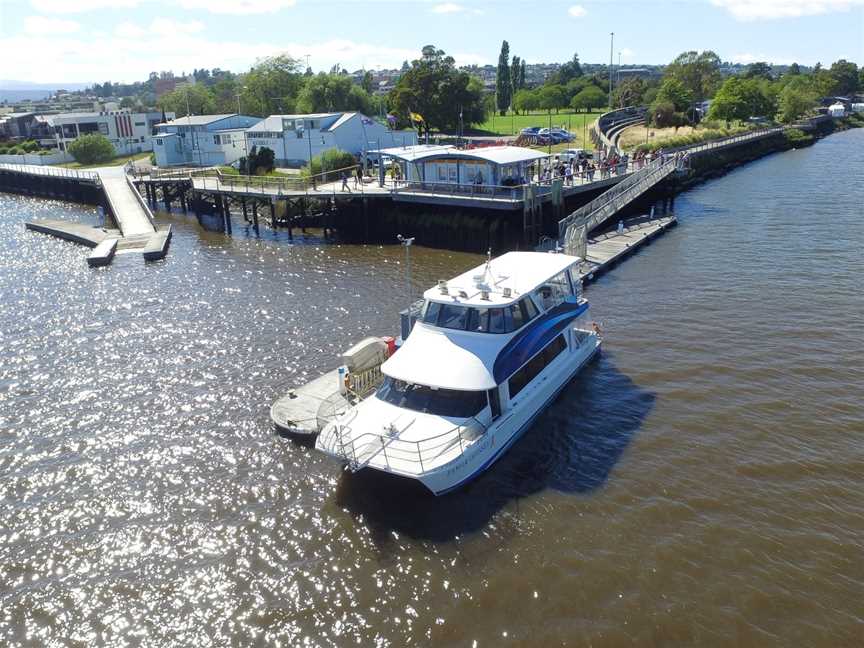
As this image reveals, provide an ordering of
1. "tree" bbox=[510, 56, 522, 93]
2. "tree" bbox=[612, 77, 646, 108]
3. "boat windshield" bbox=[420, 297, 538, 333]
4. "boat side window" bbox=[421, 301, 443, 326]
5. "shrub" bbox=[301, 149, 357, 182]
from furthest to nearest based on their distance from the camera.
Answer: "tree" bbox=[510, 56, 522, 93]
"tree" bbox=[612, 77, 646, 108]
"shrub" bbox=[301, 149, 357, 182]
"boat side window" bbox=[421, 301, 443, 326]
"boat windshield" bbox=[420, 297, 538, 333]

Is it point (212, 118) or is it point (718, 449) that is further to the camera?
point (212, 118)

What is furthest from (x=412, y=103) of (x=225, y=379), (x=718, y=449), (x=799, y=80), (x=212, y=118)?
(x=799, y=80)

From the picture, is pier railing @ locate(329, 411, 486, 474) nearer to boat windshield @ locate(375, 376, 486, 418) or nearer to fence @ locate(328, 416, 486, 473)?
fence @ locate(328, 416, 486, 473)

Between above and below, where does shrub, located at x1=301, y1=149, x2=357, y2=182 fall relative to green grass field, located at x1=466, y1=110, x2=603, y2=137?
below

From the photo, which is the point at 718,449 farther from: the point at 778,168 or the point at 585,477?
the point at 778,168

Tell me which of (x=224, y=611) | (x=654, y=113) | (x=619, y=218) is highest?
(x=654, y=113)

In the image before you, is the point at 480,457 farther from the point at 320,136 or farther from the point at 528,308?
the point at 320,136

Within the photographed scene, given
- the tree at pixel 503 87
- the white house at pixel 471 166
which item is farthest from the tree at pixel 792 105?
the white house at pixel 471 166

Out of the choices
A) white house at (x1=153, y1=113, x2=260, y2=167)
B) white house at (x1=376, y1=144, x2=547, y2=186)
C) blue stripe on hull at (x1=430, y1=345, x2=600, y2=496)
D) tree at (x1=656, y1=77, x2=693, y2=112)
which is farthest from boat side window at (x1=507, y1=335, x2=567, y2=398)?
tree at (x1=656, y1=77, x2=693, y2=112)
